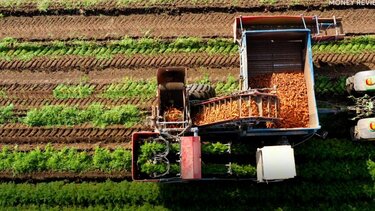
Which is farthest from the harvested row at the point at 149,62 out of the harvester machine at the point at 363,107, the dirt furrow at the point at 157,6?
the dirt furrow at the point at 157,6

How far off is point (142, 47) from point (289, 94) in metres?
5.70

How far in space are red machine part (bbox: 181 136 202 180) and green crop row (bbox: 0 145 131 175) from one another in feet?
8.88

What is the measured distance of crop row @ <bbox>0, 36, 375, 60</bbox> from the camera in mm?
17078

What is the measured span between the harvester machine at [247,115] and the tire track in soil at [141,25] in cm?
212

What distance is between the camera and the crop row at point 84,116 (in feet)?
53.1

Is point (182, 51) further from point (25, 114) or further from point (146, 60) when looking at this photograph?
point (25, 114)

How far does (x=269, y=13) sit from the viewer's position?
17.5m

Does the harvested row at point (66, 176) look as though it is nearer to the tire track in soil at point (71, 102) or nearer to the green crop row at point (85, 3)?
the tire track in soil at point (71, 102)

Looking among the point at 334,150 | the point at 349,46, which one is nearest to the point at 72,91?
the point at 334,150

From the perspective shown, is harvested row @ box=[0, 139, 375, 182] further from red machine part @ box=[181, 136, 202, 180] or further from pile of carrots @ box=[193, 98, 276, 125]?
red machine part @ box=[181, 136, 202, 180]

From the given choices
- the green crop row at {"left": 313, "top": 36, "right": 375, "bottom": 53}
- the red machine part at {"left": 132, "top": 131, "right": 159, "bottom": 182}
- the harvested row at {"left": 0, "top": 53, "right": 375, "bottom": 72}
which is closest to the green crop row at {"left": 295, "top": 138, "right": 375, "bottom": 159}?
the harvested row at {"left": 0, "top": 53, "right": 375, "bottom": 72}

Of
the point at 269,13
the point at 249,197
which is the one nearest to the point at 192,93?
the point at 249,197

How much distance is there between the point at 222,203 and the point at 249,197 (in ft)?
2.95

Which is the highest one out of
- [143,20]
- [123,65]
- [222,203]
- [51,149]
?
[143,20]
